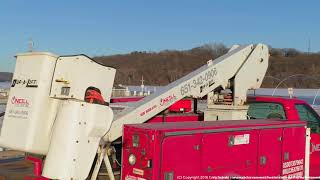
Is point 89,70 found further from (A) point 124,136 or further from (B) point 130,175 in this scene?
(B) point 130,175

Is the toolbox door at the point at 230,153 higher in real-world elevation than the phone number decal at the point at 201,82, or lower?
lower

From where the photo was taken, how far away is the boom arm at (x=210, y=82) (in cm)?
498

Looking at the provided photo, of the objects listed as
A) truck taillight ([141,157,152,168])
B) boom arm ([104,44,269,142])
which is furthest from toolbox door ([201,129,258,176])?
boom arm ([104,44,269,142])

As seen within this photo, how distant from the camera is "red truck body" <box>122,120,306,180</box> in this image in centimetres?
436

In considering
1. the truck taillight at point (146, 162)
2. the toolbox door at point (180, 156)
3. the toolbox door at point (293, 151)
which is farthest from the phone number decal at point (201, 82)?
the truck taillight at point (146, 162)

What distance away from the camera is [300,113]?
23.0 feet

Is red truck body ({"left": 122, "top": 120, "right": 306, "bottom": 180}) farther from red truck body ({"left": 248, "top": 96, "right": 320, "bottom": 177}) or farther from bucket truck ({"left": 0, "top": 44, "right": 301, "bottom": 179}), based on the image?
red truck body ({"left": 248, "top": 96, "right": 320, "bottom": 177})

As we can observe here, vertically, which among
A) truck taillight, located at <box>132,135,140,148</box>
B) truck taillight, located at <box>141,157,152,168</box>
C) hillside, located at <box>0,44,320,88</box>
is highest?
hillside, located at <box>0,44,320,88</box>

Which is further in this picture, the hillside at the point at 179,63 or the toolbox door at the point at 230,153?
the hillside at the point at 179,63

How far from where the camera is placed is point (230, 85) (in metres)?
6.27

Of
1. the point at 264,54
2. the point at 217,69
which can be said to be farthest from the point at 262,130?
the point at 264,54

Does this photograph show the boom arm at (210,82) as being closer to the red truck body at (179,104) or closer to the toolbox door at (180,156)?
the toolbox door at (180,156)


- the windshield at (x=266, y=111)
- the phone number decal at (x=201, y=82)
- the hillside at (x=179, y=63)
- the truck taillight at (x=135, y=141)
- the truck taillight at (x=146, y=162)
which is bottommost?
the truck taillight at (x=146, y=162)

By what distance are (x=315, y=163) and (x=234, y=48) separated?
209 centimetres
